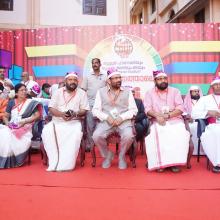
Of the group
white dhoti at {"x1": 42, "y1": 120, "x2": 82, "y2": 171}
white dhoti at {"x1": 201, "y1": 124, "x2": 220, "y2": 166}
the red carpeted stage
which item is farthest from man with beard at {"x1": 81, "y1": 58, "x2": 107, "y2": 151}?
white dhoti at {"x1": 201, "y1": 124, "x2": 220, "y2": 166}

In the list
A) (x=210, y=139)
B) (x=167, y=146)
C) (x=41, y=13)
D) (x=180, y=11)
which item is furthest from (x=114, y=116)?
(x=180, y=11)

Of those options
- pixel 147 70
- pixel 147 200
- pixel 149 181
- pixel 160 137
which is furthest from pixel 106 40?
pixel 147 200

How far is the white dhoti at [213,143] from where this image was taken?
431 centimetres

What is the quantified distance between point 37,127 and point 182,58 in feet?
13.9

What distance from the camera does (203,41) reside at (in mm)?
7918

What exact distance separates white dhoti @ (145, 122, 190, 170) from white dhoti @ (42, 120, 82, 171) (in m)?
0.99

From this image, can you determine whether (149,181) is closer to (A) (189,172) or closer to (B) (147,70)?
(A) (189,172)

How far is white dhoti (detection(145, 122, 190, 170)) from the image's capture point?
14.2 ft

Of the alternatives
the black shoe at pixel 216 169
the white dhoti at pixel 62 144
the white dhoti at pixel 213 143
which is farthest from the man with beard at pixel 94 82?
the black shoe at pixel 216 169

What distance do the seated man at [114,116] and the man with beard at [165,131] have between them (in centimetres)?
28

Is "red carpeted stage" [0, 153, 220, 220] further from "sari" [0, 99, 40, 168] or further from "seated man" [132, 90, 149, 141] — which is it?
"seated man" [132, 90, 149, 141]

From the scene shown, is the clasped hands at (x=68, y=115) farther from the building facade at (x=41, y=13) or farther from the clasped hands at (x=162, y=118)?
the building facade at (x=41, y=13)

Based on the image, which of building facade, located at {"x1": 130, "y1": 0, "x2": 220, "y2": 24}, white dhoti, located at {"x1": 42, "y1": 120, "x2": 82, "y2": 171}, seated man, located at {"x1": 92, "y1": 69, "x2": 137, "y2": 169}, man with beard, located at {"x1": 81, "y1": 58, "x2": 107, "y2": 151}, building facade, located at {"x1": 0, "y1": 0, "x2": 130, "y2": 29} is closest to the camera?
white dhoti, located at {"x1": 42, "y1": 120, "x2": 82, "y2": 171}

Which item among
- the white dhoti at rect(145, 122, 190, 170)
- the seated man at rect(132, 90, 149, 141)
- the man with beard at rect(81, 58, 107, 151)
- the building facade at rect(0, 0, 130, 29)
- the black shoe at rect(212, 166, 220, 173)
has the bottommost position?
the black shoe at rect(212, 166, 220, 173)
